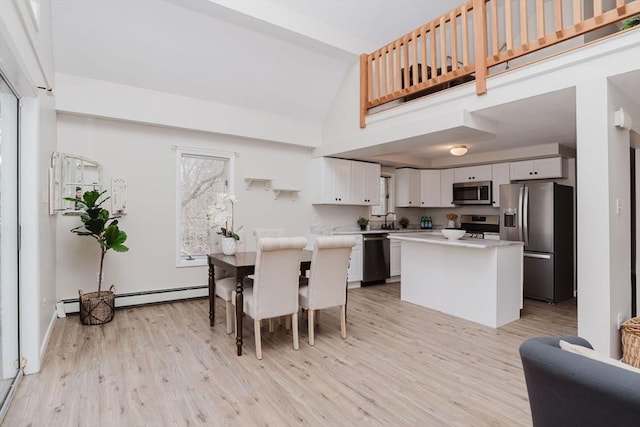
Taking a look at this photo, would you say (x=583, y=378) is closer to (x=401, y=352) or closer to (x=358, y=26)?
(x=401, y=352)

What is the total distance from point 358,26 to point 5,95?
12.3ft

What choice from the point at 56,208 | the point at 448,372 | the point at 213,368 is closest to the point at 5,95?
the point at 56,208

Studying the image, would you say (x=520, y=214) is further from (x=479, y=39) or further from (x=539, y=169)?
(x=479, y=39)

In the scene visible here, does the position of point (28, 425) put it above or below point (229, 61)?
below

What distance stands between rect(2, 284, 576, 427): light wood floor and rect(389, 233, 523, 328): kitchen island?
21cm

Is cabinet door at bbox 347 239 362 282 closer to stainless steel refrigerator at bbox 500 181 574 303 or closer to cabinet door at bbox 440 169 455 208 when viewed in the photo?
cabinet door at bbox 440 169 455 208

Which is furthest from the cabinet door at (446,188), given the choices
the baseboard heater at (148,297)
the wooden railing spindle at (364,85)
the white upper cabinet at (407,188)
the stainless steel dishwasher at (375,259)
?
the baseboard heater at (148,297)

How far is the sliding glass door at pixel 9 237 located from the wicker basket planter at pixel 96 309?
3.79ft

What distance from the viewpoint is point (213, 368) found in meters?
2.70

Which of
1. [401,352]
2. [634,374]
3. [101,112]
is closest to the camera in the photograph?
[634,374]

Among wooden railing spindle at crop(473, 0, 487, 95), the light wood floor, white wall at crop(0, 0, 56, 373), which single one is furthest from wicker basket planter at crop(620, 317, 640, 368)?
white wall at crop(0, 0, 56, 373)

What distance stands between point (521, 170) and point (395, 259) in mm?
2536

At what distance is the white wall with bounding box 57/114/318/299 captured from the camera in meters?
4.04

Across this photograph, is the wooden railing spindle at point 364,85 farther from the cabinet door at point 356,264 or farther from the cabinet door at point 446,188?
the cabinet door at point 446,188
